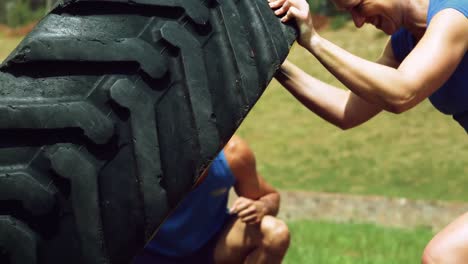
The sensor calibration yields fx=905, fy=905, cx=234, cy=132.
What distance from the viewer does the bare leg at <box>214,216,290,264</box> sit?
3.87 meters

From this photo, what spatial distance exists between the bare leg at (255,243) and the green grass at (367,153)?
469 centimetres

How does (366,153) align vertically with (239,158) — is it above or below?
below

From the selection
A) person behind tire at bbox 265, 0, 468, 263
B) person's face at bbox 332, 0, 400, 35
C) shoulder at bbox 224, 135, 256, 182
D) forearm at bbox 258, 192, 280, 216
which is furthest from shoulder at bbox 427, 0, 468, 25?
forearm at bbox 258, 192, 280, 216

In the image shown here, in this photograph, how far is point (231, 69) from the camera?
2.01 metres

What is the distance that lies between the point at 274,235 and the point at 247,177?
335 millimetres

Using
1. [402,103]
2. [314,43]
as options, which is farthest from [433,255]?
[314,43]

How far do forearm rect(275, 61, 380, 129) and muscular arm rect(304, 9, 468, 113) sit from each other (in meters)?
0.57

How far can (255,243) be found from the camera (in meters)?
3.93

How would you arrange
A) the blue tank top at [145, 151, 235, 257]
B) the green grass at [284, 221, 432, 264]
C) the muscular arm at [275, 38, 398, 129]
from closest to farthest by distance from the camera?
1. the muscular arm at [275, 38, 398, 129]
2. the blue tank top at [145, 151, 235, 257]
3. the green grass at [284, 221, 432, 264]

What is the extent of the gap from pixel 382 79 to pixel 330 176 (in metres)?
7.12

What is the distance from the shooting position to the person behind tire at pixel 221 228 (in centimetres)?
378

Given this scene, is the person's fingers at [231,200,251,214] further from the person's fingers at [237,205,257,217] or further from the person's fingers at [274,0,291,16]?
the person's fingers at [274,0,291,16]

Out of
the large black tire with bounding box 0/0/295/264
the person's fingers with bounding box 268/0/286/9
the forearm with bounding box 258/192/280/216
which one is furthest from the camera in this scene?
the forearm with bounding box 258/192/280/216

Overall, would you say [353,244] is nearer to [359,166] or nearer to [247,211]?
[247,211]
